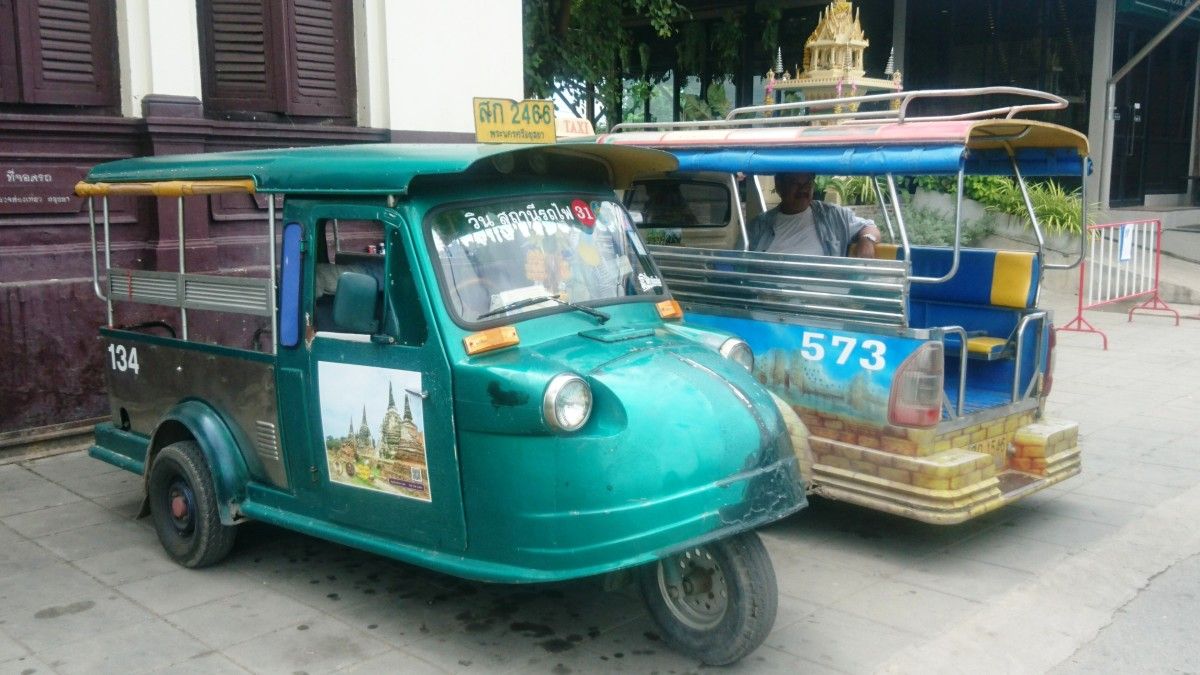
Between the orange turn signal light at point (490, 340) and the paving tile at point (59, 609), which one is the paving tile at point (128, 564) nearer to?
the paving tile at point (59, 609)

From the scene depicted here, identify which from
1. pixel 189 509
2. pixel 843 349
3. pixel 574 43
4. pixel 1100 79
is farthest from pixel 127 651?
pixel 1100 79

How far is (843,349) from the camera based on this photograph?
541cm

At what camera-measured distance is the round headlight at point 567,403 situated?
3.79 m

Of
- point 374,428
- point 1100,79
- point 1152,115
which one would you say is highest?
point 1100,79

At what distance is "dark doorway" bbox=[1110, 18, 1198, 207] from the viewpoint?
57.2 feet

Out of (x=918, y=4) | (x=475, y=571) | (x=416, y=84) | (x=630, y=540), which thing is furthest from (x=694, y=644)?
(x=918, y=4)

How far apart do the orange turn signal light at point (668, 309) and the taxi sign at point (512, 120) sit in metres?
1.02

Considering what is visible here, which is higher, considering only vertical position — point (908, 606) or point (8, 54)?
point (8, 54)

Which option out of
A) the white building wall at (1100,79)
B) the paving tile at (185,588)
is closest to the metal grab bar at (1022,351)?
the paving tile at (185,588)

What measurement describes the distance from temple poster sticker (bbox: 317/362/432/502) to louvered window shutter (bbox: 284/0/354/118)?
4904 mm

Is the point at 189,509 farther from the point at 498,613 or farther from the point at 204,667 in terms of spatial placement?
the point at 498,613

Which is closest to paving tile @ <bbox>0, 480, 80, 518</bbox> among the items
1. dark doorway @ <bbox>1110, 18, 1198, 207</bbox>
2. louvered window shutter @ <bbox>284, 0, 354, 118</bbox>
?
louvered window shutter @ <bbox>284, 0, 354, 118</bbox>

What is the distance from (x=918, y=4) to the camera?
1833cm

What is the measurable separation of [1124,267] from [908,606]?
10.3 metres
